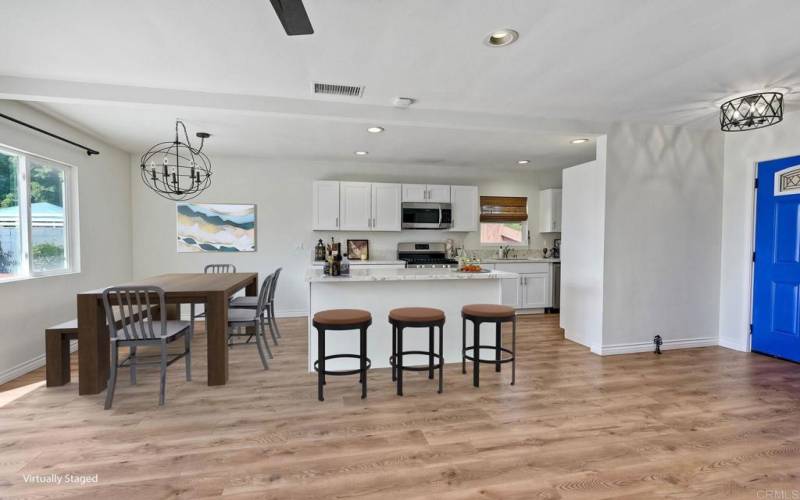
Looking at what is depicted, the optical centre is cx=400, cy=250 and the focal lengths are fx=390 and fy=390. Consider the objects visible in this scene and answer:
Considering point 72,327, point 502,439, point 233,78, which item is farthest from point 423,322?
point 72,327

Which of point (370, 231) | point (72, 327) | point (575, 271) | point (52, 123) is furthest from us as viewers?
point (370, 231)

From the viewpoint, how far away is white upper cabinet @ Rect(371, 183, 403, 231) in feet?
19.1

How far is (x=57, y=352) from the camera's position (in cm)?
314

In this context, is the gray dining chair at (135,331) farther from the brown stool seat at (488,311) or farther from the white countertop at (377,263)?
the white countertop at (377,263)

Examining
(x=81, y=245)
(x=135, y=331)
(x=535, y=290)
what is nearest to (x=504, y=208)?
(x=535, y=290)

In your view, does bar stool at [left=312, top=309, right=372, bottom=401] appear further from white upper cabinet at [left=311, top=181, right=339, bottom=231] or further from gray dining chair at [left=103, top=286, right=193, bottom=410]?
white upper cabinet at [left=311, top=181, right=339, bottom=231]

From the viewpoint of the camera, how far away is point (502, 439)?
235cm

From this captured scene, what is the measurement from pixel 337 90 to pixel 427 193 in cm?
304

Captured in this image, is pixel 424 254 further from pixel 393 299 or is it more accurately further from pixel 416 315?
pixel 416 315

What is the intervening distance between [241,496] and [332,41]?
2.49m

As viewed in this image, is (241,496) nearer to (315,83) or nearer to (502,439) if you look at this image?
(502,439)

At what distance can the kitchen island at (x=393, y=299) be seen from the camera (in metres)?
3.44

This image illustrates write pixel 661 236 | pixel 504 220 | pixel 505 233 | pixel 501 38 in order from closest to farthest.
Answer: pixel 501 38
pixel 661 236
pixel 504 220
pixel 505 233

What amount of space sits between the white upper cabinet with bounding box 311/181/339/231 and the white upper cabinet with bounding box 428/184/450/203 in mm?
1426
